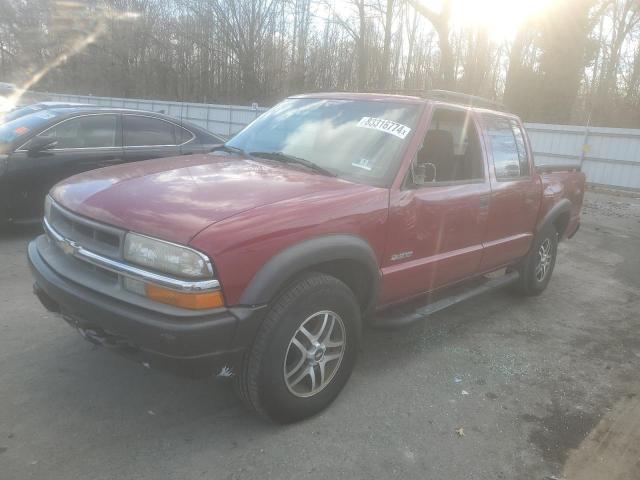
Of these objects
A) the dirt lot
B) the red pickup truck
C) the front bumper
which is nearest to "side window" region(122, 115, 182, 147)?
the dirt lot

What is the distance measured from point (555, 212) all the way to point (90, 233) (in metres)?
4.44

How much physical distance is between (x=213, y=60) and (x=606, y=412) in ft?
106

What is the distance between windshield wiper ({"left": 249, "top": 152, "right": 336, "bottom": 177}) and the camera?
3316mm

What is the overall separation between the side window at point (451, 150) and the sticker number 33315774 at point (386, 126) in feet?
0.62

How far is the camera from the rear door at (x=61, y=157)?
5.58 metres

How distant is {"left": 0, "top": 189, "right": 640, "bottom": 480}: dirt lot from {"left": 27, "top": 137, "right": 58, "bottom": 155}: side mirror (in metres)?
1.78

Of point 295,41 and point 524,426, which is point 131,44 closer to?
point 295,41

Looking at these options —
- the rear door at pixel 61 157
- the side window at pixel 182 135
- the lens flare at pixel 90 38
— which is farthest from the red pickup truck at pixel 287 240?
the lens flare at pixel 90 38

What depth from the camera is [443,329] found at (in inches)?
174

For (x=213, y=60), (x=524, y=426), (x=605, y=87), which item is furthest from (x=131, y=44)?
(x=524, y=426)

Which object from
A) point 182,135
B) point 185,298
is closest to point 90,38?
point 182,135

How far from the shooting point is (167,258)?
7.73ft

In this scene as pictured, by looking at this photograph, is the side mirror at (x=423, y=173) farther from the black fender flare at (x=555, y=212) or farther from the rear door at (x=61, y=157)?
the rear door at (x=61, y=157)

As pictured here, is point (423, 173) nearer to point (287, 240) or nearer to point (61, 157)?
point (287, 240)
